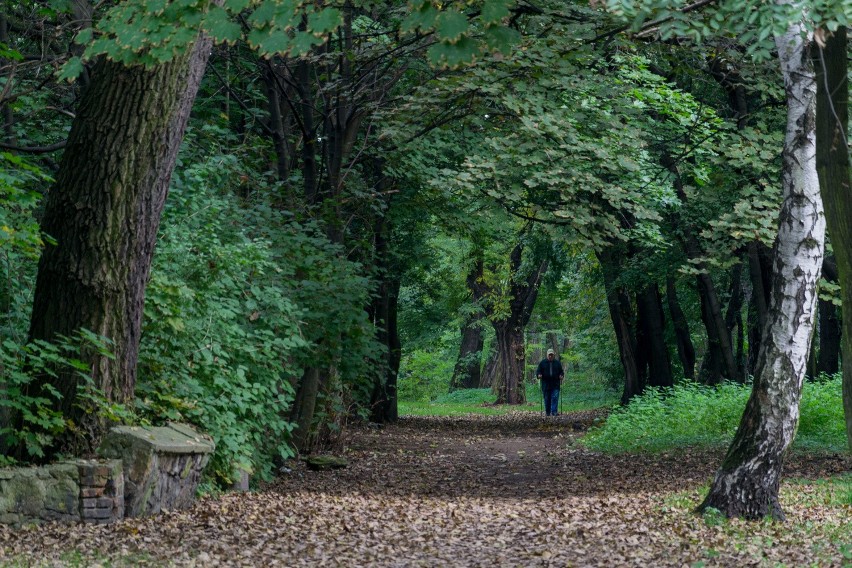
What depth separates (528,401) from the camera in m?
42.0

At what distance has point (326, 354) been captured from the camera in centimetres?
1351

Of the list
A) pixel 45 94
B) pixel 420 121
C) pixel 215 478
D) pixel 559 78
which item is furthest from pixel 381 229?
pixel 215 478

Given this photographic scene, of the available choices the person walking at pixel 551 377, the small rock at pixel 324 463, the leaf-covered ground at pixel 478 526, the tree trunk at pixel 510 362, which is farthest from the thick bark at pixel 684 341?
the small rock at pixel 324 463

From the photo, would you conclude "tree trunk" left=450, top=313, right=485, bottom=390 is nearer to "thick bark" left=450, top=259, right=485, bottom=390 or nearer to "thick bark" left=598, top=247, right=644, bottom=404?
"thick bark" left=450, top=259, right=485, bottom=390

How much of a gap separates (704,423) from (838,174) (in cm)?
1180

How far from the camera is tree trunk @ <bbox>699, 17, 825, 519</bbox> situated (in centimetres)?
824

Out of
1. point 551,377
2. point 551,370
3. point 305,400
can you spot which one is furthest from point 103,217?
point 551,377

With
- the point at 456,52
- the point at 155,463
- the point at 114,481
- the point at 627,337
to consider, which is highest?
the point at 456,52

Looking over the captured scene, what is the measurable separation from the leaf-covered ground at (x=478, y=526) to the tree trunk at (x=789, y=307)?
0.48m

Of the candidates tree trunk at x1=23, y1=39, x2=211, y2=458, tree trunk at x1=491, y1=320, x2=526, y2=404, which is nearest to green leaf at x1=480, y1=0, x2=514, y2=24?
tree trunk at x1=23, y1=39, x2=211, y2=458

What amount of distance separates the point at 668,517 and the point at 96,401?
519 cm

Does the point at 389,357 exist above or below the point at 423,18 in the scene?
below

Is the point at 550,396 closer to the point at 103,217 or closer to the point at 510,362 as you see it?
the point at 510,362

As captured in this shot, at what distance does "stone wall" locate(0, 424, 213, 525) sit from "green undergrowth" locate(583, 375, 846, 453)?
9134mm
